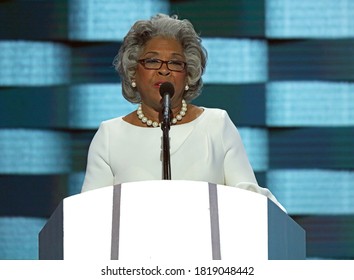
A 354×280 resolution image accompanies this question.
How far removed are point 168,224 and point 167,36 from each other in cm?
110

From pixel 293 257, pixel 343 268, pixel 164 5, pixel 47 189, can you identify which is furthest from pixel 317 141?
pixel 343 268

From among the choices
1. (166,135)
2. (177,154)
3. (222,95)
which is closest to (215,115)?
(177,154)

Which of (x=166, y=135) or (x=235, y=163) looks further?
(x=235, y=163)

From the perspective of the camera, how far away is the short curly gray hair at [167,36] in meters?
3.06

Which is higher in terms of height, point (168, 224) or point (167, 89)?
point (167, 89)

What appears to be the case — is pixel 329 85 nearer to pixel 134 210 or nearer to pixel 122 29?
pixel 122 29

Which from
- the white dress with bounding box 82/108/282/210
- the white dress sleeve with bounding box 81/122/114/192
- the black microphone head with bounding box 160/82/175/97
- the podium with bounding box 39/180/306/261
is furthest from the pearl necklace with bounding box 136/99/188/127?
the podium with bounding box 39/180/306/261

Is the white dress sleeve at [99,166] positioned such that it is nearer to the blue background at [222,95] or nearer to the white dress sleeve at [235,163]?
the white dress sleeve at [235,163]

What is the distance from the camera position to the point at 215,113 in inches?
122

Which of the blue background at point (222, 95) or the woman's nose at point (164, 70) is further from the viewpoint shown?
the blue background at point (222, 95)

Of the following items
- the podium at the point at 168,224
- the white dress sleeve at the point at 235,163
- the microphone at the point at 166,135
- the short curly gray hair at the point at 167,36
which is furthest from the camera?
the short curly gray hair at the point at 167,36

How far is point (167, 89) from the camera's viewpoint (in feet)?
9.23

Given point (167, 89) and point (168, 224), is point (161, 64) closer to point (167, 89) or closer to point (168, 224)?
point (167, 89)

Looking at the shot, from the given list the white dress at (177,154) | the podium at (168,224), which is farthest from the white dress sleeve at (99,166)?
the podium at (168,224)
